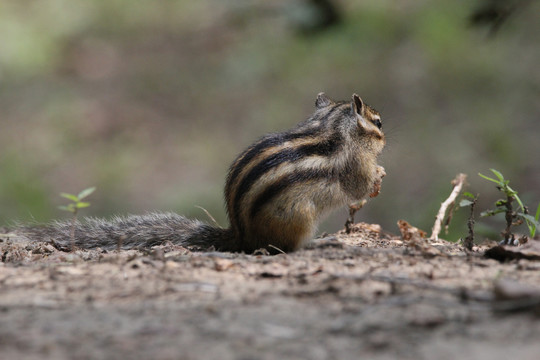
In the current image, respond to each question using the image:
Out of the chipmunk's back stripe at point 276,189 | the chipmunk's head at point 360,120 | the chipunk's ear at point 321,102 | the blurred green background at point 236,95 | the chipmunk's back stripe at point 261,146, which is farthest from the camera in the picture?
the blurred green background at point 236,95

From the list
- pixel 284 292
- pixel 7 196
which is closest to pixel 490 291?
pixel 284 292

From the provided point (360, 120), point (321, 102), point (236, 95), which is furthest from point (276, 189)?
point (236, 95)

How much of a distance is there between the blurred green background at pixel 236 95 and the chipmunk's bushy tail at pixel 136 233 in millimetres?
4329

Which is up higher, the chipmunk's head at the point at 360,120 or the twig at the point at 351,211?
the chipmunk's head at the point at 360,120

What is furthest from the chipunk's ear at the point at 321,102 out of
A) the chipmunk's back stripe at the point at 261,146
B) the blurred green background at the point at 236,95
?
the blurred green background at the point at 236,95

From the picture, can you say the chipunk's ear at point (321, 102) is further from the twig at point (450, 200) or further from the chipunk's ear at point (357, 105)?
the twig at point (450, 200)

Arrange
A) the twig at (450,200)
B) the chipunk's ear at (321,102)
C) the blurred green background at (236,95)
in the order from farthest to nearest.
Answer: the blurred green background at (236,95) < the chipunk's ear at (321,102) < the twig at (450,200)

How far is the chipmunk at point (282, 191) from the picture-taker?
4.59 metres

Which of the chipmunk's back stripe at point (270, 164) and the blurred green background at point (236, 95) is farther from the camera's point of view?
the blurred green background at point (236, 95)

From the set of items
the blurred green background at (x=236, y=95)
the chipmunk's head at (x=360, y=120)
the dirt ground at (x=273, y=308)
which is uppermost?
the blurred green background at (x=236, y=95)

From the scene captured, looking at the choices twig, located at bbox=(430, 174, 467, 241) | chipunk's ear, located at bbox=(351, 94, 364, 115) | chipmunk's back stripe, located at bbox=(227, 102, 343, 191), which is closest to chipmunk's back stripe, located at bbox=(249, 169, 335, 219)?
chipmunk's back stripe, located at bbox=(227, 102, 343, 191)

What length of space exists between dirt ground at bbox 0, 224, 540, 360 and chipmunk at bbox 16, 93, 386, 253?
2.70 feet

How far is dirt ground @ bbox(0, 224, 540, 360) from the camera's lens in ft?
7.89

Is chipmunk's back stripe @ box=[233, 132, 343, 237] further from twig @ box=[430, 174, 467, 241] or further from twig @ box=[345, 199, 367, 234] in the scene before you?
twig @ box=[430, 174, 467, 241]
